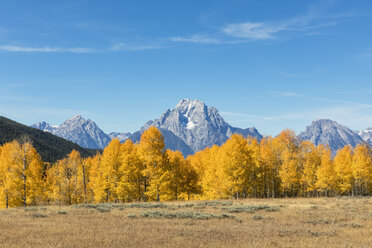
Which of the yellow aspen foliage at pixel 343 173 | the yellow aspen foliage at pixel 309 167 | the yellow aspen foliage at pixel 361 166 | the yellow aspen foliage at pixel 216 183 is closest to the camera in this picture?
the yellow aspen foliage at pixel 216 183

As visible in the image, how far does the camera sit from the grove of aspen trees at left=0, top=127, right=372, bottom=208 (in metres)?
49.8

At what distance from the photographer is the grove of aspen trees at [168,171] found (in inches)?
1960

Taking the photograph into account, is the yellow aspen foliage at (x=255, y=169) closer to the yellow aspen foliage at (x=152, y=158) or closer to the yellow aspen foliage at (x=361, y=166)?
the yellow aspen foliage at (x=152, y=158)

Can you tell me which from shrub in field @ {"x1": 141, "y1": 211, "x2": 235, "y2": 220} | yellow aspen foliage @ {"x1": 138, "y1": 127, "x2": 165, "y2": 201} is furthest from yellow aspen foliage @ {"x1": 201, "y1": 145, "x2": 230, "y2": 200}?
shrub in field @ {"x1": 141, "y1": 211, "x2": 235, "y2": 220}

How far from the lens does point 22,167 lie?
5050 cm

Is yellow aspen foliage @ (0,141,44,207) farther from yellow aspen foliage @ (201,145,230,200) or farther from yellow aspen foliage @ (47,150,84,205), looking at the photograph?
yellow aspen foliage @ (201,145,230,200)

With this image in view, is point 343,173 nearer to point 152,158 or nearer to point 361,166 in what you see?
point 361,166

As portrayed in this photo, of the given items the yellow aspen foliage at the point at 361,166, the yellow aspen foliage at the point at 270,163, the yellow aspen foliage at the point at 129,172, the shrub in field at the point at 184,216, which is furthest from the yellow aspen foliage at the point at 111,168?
the yellow aspen foliage at the point at 361,166

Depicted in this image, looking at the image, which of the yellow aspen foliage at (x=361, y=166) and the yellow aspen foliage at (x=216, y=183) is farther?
the yellow aspen foliage at (x=361, y=166)

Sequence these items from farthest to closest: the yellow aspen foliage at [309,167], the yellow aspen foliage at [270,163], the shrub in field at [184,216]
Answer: the yellow aspen foliage at [309,167], the yellow aspen foliage at [270,163], the shrub in field at [184,216]

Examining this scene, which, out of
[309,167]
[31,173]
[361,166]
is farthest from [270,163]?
[31,173]

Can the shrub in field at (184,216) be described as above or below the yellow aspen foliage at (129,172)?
below

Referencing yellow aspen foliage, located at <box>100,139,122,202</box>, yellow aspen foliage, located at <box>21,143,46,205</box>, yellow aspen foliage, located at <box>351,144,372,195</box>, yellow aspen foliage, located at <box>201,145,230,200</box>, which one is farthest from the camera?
yellow aspen foliage, located at <box>351,144,372,195</box>

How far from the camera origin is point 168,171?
49062 mm
